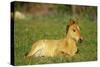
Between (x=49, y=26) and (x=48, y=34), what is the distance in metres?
0.09

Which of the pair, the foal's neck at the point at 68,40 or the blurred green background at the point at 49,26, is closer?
the blurred green background at the point at 49,26

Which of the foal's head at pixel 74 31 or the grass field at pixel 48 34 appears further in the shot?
the foal's head at pixel 74 31

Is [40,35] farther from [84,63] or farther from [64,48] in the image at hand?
[84,63]

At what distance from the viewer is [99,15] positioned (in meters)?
2.51

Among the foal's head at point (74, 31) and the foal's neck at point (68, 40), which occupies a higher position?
the foal's head at point (74, 31)

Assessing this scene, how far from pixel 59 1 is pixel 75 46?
534mm

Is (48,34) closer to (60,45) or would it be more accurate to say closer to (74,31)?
(60,45)

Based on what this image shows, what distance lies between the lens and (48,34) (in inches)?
86.6

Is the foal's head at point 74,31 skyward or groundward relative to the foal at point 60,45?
skyward

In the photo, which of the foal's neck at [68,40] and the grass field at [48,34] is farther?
the foal's neck at [68,40]

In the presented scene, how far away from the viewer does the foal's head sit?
2.30 metres

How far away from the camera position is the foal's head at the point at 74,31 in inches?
90.6

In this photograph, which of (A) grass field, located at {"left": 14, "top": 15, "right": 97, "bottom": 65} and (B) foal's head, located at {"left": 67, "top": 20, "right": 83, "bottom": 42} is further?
(B) foal's head, located at {"left": 67, "top": 20, "right": 83, "bottom": 42}

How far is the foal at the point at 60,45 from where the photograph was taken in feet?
7.04
